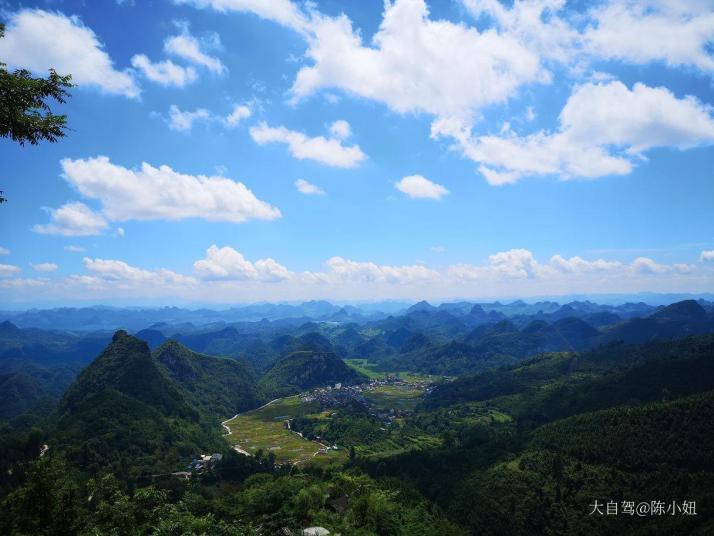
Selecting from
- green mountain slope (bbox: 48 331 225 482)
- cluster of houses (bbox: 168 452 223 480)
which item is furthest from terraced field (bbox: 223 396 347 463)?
cluster of houses (bbox: 168 452 223 480)

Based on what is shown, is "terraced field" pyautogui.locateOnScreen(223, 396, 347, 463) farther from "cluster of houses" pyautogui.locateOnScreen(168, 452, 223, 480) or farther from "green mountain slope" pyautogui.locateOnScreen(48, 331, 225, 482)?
"cluster of houses" pyautogui.locateOnScreen(168, 452, 223, 480)

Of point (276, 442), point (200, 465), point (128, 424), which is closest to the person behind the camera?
point (200, 465)

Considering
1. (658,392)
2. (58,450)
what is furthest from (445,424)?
(58,450)

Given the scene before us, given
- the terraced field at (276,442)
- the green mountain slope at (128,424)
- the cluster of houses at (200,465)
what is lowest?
the terraced field at (276,442)

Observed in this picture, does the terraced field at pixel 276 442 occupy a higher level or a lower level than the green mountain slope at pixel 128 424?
lower

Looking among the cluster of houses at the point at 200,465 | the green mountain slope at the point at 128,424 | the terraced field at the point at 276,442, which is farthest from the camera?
the terraced field at the point at 276,442

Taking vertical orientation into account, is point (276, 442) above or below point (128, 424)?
below

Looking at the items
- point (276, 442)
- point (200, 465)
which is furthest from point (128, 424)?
point (276, 442)

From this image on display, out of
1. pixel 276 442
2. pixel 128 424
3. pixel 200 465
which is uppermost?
pixel 128 424

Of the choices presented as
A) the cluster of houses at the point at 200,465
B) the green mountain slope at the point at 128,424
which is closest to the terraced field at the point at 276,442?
the green mountain slope at the point at 128,424

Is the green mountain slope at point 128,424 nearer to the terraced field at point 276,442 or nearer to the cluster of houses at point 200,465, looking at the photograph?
the cluster of houses at point 200,465

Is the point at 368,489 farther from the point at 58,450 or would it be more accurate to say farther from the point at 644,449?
the point at 58,450

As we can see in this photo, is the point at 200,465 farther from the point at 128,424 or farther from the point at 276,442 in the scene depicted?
the point at 276,442
